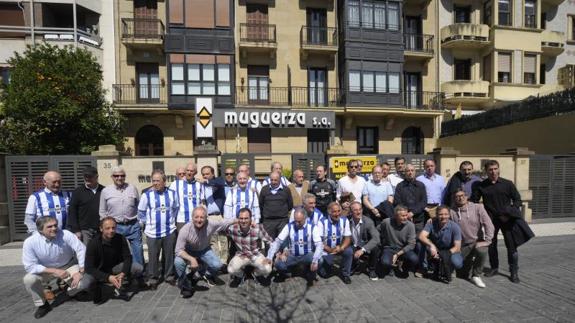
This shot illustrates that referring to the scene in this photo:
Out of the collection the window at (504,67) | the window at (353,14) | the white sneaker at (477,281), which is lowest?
the white sneaker at (477,281)

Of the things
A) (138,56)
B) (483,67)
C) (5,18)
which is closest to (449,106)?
(483,67)

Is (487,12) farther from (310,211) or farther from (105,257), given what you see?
(105,257)

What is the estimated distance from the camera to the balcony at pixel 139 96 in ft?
53.4

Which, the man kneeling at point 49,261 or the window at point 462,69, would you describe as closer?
the man kneeling at point 49,261

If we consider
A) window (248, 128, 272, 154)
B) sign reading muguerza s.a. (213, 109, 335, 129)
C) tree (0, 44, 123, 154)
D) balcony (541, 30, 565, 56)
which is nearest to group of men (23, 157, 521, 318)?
tree (0, 44, 123, 154)

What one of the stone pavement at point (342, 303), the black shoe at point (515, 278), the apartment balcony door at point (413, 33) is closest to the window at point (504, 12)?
the apartment balcony door at point (413, 33)

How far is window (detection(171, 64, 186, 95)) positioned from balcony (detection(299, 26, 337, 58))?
7.37m

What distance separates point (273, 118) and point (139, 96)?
818cm

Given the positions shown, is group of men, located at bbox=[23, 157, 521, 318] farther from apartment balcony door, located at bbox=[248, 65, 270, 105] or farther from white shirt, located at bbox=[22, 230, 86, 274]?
apartment balcony door, located at bbox=[248, 65, 270, 105]

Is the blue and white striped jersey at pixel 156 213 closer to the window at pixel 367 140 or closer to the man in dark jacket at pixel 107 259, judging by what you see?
the man in dark jacket at pixel 107 259

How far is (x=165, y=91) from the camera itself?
56.5ft

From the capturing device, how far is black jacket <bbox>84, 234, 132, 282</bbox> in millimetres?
4078

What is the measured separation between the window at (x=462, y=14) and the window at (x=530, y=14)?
3554mm

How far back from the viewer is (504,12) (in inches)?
754
